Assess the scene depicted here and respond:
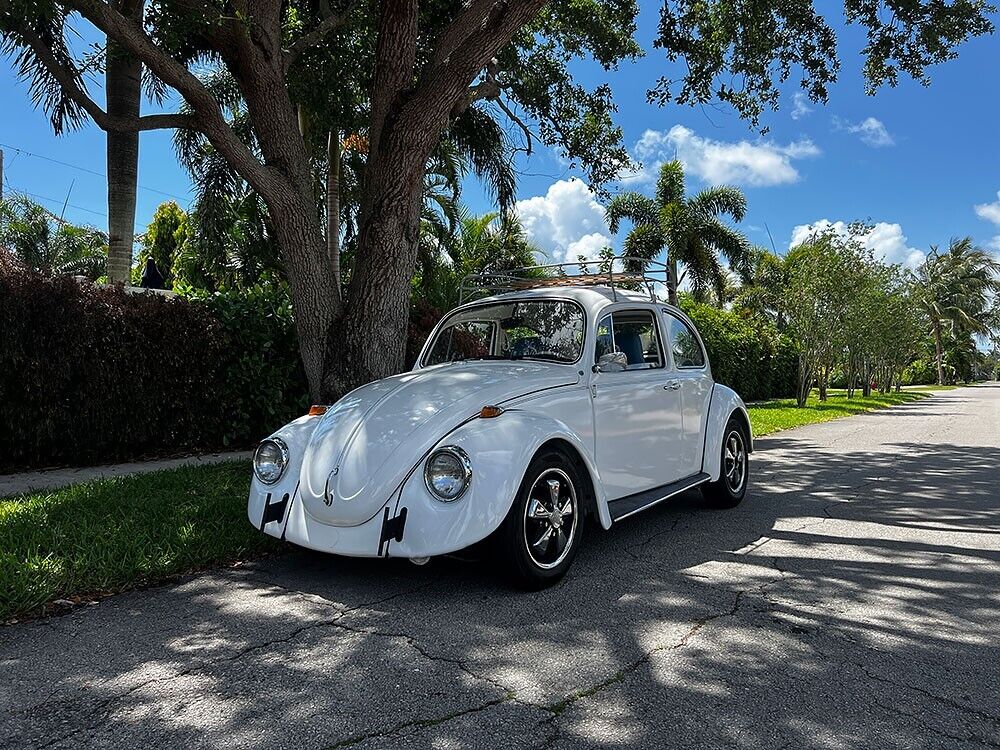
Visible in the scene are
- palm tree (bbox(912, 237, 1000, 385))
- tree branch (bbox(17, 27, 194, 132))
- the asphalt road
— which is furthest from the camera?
palm tree (bbox(912, 237, 1000, 385))

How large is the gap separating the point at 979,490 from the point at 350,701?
24.6ft

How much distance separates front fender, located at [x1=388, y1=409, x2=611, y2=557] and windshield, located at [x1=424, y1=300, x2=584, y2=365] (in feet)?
3.91

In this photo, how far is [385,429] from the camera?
409 centimetres

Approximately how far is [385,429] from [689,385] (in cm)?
290

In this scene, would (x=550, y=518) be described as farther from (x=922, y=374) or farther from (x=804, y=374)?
(x=922, y=374)

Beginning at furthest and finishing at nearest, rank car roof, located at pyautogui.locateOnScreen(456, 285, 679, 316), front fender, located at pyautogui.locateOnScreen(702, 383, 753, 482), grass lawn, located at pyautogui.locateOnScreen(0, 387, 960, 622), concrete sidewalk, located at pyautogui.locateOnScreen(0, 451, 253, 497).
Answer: concrete sidewalk, located at pyautogui.locateOnScreen(0, 451, 253, 497), front fender, located at pyautogui.locateOnScreen(702, 383, 753, 482), car roof, located at pyautogui.locateOnScreen(456, 285, 679, 316), grass lawn, located at pyautogui.locateOnScreen(0, 387, 960, 622)

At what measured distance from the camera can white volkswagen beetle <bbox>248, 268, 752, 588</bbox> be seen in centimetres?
375

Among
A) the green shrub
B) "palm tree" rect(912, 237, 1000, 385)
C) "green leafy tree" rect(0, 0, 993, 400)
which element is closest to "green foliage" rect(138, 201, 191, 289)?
"green leafy tree" rect(0, 0, 993, 400)

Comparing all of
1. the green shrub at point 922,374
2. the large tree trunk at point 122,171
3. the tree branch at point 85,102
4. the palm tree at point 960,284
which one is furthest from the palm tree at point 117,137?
the green shrub at point 922,374

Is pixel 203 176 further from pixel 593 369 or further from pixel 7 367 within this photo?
pixel 593 369

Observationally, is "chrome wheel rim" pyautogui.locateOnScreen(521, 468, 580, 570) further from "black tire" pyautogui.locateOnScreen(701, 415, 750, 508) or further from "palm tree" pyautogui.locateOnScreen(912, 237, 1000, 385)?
"palm tree" pyautogui.locateOnScreen(912, 237, 1000, 385)

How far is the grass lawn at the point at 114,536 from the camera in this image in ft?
13.0

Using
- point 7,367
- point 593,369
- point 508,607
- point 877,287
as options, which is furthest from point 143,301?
point 877,287

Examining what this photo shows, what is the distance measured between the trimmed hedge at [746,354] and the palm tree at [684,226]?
11.1 feet
